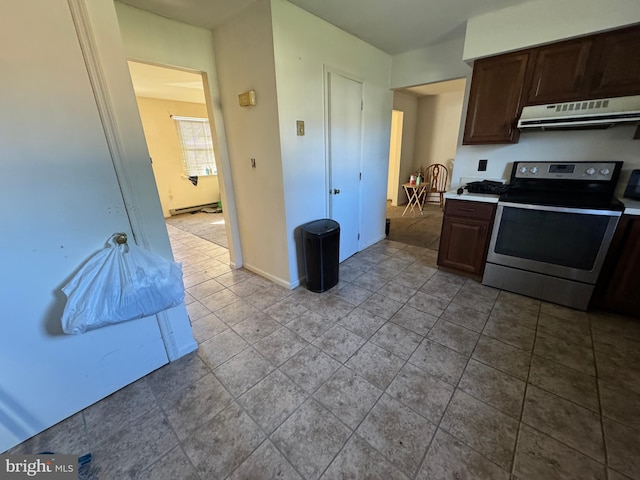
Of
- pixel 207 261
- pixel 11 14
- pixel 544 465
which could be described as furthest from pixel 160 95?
pixel 544 465

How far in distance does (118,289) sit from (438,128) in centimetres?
676

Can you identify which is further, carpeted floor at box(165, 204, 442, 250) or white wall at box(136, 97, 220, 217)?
→ white wall at box(136, 97, 220, 217)

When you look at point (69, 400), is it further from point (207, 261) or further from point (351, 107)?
point (351, 107)

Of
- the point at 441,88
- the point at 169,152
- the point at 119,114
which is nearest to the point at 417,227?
the point at 441,88

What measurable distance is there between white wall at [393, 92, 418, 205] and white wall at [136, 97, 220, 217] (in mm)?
4543

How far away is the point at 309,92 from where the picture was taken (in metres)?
2.36

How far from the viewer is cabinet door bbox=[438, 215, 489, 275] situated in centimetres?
257

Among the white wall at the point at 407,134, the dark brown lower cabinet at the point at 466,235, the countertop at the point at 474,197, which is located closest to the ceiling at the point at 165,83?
the countertop at the point at 474,197

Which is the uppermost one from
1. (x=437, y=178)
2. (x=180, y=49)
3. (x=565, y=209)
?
(x=180, y=49)

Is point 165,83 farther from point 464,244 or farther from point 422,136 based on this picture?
point 422,136

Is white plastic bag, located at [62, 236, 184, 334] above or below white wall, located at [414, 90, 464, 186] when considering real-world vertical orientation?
below

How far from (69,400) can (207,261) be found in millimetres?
2120

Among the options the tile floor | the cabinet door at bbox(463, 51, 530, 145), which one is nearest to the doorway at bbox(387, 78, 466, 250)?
the cabinet door at bbox(463, 51, 530, 145)

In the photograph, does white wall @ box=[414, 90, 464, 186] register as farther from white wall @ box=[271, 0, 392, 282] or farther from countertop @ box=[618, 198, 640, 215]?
countertop @ box=[618, 198, 640, 215]
